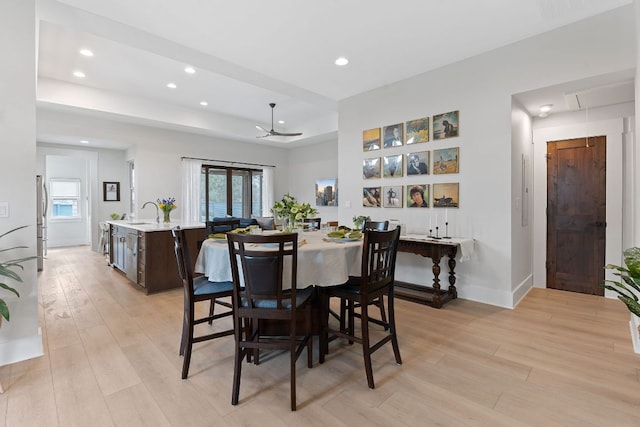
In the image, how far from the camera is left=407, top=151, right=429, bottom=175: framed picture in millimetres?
4195

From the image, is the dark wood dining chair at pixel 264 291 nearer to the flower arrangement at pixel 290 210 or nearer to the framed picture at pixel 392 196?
the flower arrangement at pixel 290 210

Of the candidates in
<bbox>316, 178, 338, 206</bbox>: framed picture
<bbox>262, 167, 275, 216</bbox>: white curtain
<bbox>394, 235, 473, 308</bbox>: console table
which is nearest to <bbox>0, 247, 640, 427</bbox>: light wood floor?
<bbox>394, 235, 473, 308</bbox>: console table

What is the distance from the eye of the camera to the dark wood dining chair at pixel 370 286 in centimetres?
206

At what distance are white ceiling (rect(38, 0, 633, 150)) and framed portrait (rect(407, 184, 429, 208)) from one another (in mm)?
1529

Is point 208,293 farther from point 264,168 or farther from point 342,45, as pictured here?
point 264,168

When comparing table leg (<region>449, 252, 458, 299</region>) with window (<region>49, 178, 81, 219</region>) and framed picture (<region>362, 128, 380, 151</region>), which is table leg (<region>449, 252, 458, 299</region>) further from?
window (<region>49, 178, 81, 219</region>)

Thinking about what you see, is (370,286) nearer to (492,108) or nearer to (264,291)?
(264,291)

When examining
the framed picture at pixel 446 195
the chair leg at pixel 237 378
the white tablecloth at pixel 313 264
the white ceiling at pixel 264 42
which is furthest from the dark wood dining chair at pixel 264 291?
the framed picture at pixel 446 195

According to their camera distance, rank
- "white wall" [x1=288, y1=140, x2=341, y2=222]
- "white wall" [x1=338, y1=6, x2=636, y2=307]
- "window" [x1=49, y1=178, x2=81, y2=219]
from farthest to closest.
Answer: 1. "window" [x1=49, y1=178, x2=81, y2=219]
2. "white wall" [x1=288, y1=140, x2=341, y2=222]
3. "white wall" [x1=338, y1=6, x2=636, y2=307]

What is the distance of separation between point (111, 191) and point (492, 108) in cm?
828

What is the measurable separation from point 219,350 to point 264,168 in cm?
642

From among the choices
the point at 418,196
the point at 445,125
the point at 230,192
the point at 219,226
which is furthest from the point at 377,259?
the point at 230,192

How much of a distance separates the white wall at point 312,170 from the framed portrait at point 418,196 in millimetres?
3411

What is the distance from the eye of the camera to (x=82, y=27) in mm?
3057
